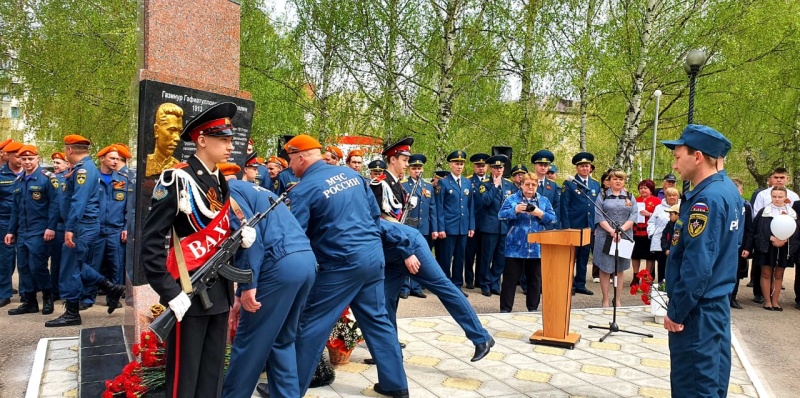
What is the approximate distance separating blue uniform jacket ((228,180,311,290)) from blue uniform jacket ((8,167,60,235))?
5632 mm

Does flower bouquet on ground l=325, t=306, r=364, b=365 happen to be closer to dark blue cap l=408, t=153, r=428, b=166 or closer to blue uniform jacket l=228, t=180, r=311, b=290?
blue uniform jacket l=228, t=180, r=311, b=290

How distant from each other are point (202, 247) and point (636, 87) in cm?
1476

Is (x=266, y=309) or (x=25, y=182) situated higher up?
(x=25, y=182)

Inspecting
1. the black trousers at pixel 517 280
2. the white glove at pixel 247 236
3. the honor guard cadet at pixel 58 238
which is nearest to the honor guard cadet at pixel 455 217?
the black trousers at pixel 517 280

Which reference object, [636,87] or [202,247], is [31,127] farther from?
[202,247]

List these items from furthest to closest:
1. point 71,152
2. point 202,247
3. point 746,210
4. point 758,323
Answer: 1. point 746,210
2. point 758,323
3. point 71,152
4. point 202,247

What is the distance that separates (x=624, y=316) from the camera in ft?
28.2

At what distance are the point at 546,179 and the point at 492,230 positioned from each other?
1.47 m

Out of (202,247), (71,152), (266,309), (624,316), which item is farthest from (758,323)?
(71,152)

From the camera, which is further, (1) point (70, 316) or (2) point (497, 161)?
(2) point (497, 161)

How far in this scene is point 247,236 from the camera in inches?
143

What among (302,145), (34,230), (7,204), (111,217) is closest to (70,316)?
(111,217)

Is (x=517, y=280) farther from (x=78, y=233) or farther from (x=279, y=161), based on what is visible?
(x=78, y=233)

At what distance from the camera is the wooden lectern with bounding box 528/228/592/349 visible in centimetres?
678
